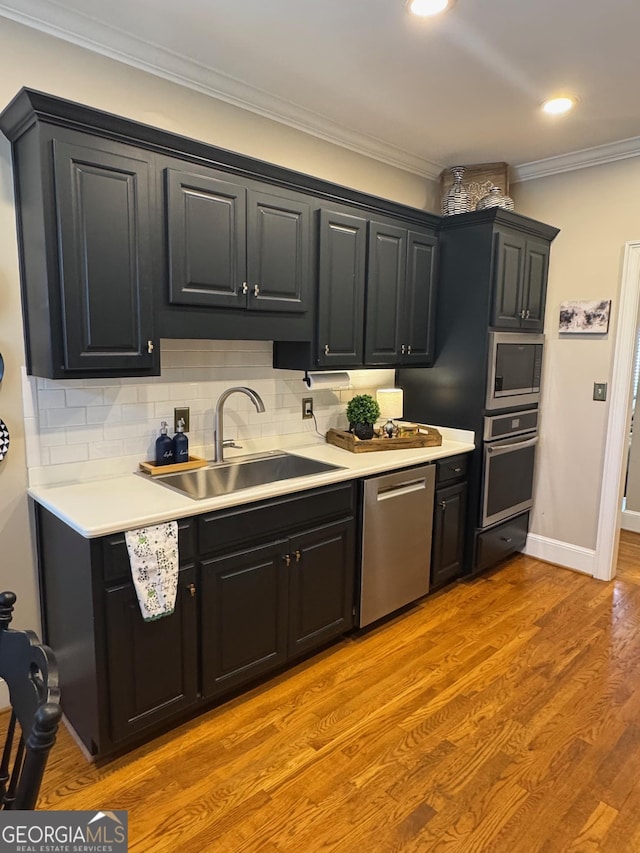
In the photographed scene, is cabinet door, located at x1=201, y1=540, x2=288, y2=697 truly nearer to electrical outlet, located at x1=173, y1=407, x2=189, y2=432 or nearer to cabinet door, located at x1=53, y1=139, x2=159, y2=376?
electrical outlet, located at x1=173, y1=407, x2=189, y2=432

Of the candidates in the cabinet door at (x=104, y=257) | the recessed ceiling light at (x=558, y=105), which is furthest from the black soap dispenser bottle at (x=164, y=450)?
the recessed ceiling light at (x=558, y=105)

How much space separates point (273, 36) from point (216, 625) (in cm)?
→ 233

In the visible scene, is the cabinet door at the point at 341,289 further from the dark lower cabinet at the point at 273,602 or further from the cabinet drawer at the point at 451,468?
the dark lower cabinet at the point at 273,602

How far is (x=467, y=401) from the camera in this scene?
3.32 m

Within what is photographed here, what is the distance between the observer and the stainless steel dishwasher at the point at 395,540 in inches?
107

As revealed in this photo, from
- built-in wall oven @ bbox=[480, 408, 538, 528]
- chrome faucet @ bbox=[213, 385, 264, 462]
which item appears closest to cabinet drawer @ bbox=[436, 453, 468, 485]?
built-in wall oven @ bbox=[480, 408, 538, 528]

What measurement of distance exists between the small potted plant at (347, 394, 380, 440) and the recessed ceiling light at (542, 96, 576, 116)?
5.62 feet

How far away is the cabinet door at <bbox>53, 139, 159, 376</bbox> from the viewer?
189 centimetres

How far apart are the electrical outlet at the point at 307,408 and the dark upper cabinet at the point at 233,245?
641mm

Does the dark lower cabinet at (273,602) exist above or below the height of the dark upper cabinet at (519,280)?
below

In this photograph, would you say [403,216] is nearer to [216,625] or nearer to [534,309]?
[534,309]

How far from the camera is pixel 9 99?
1.98m
